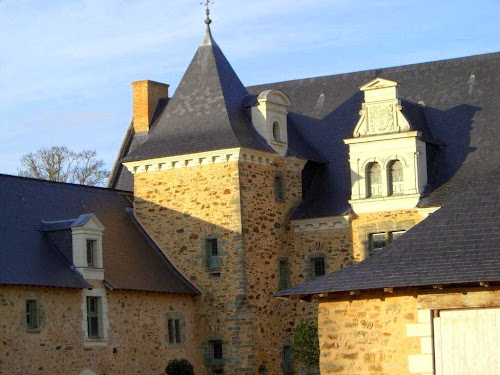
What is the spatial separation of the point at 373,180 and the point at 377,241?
1.75 metres

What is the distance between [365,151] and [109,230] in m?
7.39

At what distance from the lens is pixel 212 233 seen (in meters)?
35.1

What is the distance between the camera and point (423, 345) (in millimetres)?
21375

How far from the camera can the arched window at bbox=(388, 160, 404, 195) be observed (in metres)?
35.2

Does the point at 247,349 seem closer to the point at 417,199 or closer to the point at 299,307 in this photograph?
the point at 299,307

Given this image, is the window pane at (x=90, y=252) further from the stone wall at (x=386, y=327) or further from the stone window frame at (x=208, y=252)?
the stone wall at (x=386, y=327)

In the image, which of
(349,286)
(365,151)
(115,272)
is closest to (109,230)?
(115,272)

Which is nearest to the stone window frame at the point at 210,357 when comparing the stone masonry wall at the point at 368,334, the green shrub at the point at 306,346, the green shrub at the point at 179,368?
the green shrub at the point at 179,368

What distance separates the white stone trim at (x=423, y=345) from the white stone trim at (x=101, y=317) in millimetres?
12216

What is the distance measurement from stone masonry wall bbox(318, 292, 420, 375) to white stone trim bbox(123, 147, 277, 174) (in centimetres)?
1301

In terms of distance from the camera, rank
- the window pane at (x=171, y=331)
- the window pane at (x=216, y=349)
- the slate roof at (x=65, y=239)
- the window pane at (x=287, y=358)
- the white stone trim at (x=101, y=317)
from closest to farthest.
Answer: the slate roof at (x=65, y=239) → the white stone trim at (x=101, y=317) → the window pane at (x=171, y=331) → the window pane at (x=216, y=349) → the window pane at (x=287, y=358)

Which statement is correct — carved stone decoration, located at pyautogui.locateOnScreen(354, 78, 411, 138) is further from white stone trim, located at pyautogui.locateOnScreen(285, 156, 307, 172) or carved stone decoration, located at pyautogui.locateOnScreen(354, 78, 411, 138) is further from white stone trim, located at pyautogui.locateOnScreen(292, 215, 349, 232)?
white stone trim, located at pyautogui.locateOnScreen(292, 215, 349, 232)

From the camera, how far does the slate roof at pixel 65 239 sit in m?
31.0

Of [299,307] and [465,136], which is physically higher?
[465,136]
